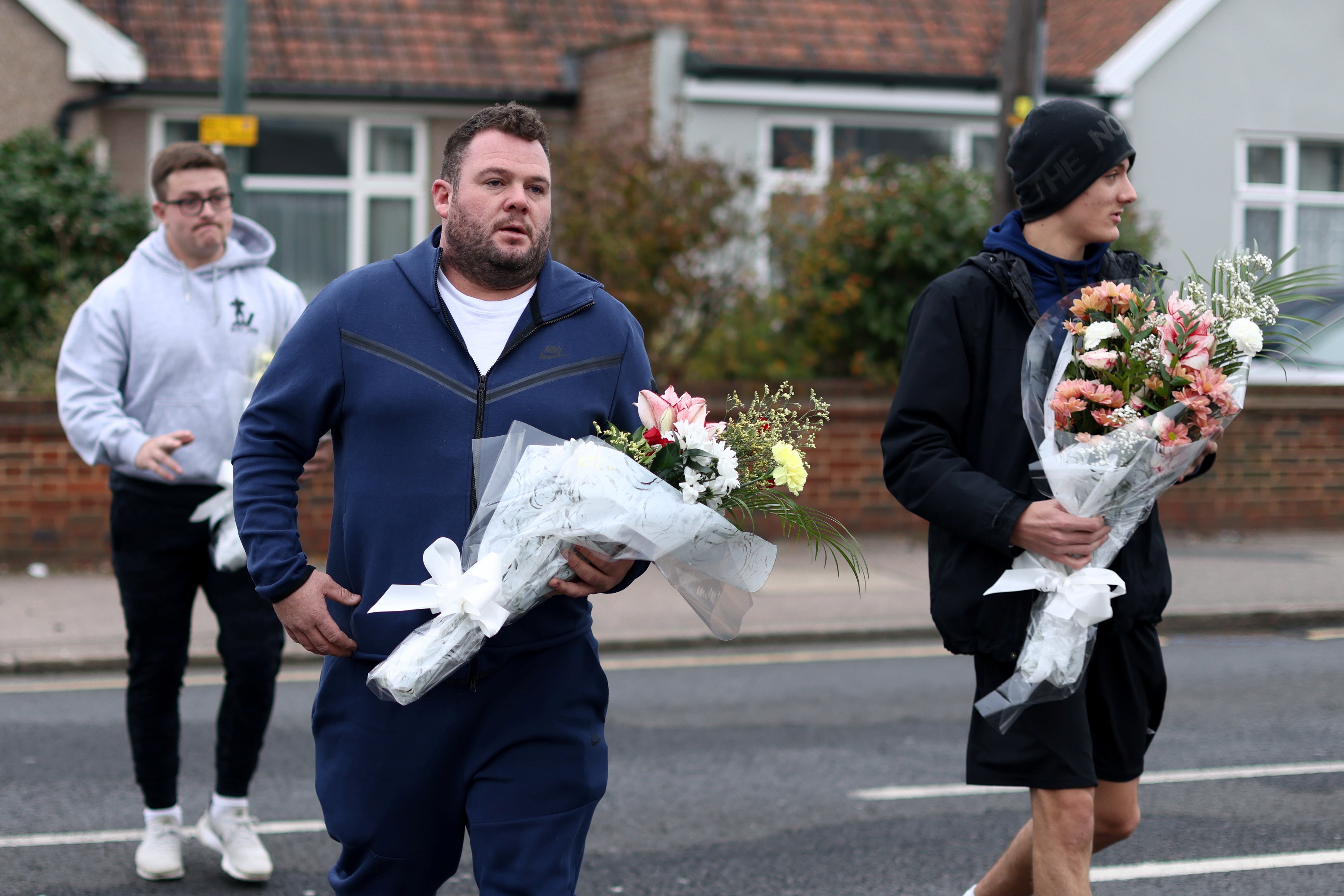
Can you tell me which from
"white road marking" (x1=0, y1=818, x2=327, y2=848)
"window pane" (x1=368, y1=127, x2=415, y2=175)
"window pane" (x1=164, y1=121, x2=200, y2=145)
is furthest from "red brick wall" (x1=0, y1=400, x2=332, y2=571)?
"window pane" (x1=368, y1=127, x2=415, y2=175)

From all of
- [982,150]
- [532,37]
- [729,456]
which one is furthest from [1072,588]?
[532,37]

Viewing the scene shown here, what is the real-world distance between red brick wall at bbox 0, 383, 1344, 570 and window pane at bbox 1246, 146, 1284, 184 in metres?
6.03

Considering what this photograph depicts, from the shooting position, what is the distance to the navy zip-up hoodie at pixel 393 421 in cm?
294

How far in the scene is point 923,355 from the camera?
131 inches

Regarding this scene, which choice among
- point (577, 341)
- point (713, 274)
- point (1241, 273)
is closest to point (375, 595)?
point (577, 341)

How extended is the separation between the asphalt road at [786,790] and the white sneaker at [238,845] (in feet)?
0.20

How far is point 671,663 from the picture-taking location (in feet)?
26.5

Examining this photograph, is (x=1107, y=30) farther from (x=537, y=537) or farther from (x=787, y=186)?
(x=537, y=537)

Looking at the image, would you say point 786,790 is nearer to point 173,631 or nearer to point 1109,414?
point 173,631

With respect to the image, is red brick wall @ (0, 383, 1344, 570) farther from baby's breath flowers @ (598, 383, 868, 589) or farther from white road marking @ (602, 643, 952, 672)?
baby's breath flowers @ (598, 383, 868, 589)

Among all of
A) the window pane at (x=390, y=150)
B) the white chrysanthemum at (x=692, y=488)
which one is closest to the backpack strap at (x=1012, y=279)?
the white chrysanthemum at (x=692, y=488)

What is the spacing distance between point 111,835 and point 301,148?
38.0 feet

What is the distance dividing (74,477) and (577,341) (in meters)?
7.75

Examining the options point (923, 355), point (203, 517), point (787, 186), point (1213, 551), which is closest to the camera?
point (923, 355)
